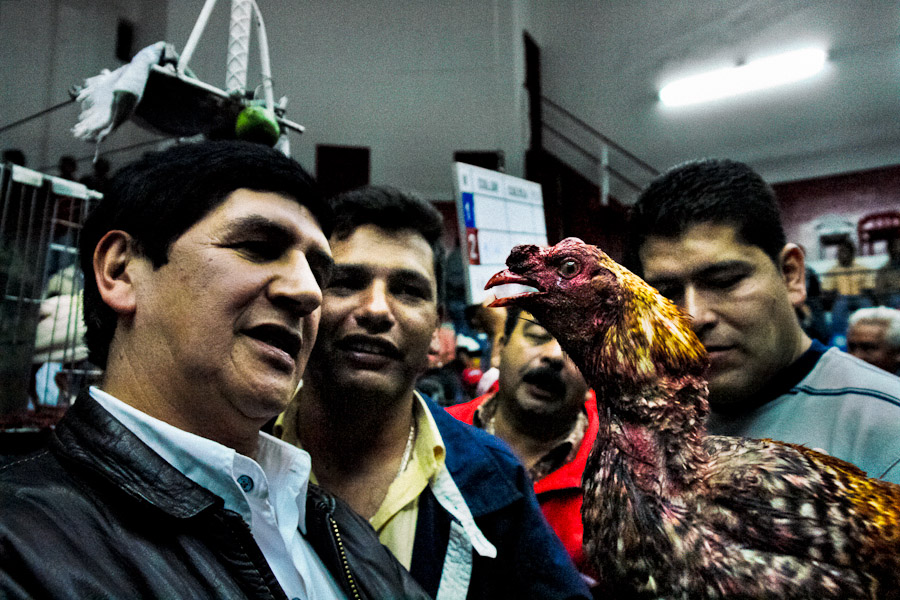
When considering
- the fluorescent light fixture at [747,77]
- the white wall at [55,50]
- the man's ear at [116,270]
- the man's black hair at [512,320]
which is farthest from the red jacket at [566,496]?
the white wall at [55,50]

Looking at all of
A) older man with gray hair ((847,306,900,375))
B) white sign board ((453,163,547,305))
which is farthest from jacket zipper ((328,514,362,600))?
older man with gray hair ((847,306,900,375))

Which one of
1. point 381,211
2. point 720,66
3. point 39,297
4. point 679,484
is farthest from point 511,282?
point 720,66

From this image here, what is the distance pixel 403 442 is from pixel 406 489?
0.17 metres

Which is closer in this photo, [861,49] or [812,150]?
[861,49]

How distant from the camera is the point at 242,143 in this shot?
4.07 feet

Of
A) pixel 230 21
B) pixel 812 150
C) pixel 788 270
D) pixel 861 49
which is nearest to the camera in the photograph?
pixel 788 270

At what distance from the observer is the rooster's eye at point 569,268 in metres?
0.85

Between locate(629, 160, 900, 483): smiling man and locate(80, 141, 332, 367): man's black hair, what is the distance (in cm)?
77

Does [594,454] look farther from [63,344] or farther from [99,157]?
[63,344]

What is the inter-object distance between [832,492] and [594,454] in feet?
0.98

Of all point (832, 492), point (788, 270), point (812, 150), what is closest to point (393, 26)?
point (788, 270)

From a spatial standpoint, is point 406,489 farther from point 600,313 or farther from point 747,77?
point 747,77

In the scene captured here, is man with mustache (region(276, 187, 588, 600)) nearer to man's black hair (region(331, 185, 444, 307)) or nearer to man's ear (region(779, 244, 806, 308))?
man's black hair (region(331, 185, 444, 307))

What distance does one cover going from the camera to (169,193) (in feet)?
3.69
